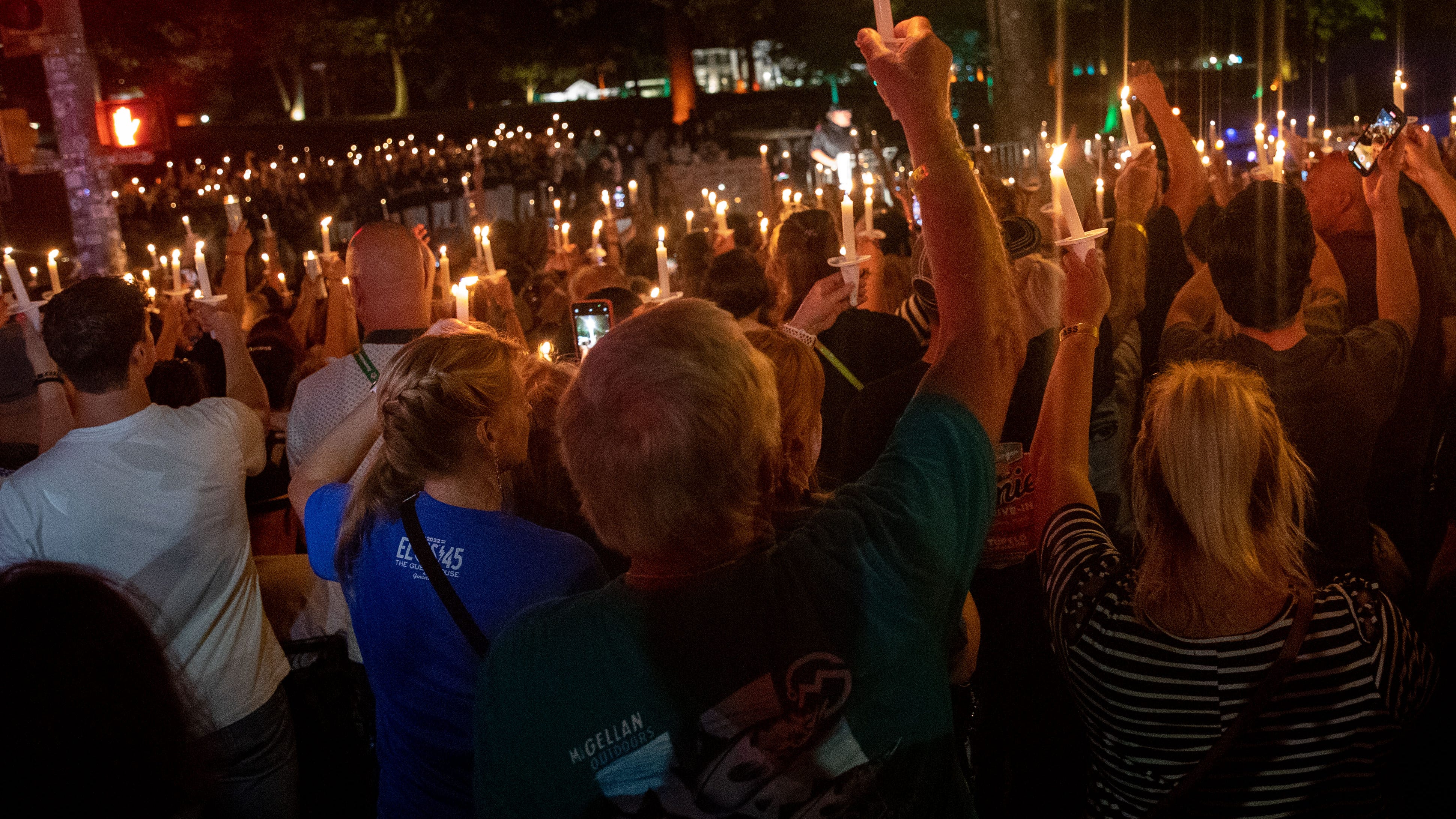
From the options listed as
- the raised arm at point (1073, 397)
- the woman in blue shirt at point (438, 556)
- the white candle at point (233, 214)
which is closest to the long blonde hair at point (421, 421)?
the woman in blue shirt at point (438, 556)

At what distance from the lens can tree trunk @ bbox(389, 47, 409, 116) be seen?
3759 cm

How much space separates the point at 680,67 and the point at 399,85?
47.3ft

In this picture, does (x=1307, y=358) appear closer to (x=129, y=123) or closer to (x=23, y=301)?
(x=23, y=301)

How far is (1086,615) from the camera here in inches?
79.5

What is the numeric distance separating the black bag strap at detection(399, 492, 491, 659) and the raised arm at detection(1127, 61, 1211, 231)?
409 cm

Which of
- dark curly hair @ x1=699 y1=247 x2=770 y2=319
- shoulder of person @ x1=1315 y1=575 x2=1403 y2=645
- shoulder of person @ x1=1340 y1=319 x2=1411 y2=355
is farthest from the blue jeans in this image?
shoulder of person @ x1=1340 y1=319 x2=1411 y2=355

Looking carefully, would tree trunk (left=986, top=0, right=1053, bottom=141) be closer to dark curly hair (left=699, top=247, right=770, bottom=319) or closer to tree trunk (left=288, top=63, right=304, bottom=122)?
dark curly hair (left=699, top=247, right=770, bottom=319)

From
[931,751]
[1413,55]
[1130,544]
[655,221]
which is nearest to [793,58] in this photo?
[1413,55]

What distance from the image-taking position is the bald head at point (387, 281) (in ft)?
11.7

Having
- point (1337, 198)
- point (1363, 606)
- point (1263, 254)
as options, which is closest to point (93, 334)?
point (1363, 606)

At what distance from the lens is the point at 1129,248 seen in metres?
4.14

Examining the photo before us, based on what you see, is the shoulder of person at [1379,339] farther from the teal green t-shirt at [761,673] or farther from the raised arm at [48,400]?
the raised arm at [48,400]

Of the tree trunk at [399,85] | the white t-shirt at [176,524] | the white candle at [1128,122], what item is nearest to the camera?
the white t-shirt at [176,524]

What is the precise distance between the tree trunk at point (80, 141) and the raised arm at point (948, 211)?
7.12 metres
